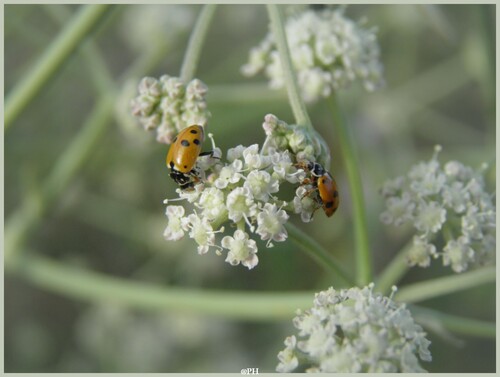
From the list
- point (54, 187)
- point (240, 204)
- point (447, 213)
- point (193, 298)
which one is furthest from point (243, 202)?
point (54, 187)

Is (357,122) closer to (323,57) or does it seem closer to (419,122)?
A: (419,122)

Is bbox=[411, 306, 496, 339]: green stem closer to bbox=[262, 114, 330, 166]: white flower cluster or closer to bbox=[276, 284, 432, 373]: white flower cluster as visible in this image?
bbox=[276, 284, 432, 373]: white flower cluster

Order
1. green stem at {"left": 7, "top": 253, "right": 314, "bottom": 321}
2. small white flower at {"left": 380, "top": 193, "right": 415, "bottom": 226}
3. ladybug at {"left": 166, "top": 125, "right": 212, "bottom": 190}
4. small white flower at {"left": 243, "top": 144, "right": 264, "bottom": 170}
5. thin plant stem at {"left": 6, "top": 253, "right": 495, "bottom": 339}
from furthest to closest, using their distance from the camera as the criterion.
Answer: green stem at {"left": 7, "top": 253, "right": 314, "bottom": 321} → thin plant stem at {"left": 6, "top": 253, "right": 495, "bottom": 339} → small white flower at {"left": 380, "top": 193, "right": 415, "bottom": 226} → ladybug at {"left": 166, "top": 125, "right": 212, "bottom": 190} → small white flower at {"left": 243, "top": 144, "right": 264, "bottom": 170}

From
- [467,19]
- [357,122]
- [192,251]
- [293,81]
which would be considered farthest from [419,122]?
[293,81]

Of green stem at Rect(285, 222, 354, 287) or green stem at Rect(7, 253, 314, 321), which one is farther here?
green stem at Rect(7, 253, 314, 321)

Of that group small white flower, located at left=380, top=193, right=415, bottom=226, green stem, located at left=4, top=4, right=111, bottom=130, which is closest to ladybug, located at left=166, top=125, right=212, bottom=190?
small white flower, located at left=380, top=193, right=415, bottom=226

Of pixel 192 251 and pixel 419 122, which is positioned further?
pixel 419 122

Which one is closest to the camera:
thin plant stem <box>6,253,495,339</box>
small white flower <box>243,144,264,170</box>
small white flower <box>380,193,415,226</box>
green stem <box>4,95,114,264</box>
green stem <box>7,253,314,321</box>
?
small white flower <box>243,144,264,170</box>
